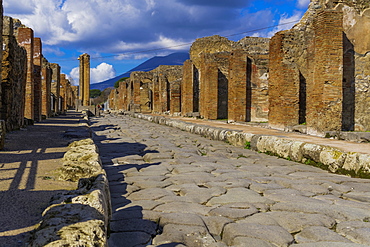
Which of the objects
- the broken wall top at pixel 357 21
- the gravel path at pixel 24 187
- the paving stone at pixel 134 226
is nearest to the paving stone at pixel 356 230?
the paving stone at pixel 134 226

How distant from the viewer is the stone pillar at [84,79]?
43312 mm

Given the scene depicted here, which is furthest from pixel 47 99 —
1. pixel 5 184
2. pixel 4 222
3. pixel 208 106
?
pixel 4 222

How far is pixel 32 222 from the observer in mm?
2021

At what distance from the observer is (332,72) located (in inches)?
288

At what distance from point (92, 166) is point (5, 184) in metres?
0.74

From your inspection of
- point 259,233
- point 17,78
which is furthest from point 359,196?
point 17,78

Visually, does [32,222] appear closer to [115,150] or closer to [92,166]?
[92,166]

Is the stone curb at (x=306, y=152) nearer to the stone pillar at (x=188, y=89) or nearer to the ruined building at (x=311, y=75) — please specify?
the ruined building at (x=311, y=75)

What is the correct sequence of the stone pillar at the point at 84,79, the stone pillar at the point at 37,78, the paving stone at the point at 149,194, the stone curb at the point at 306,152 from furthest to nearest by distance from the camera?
the stone pillar at the point at 84,79
the stone pillar at the point at 37,78
the stone curb at the point at 306,152
the paving stone at the point at 149,194

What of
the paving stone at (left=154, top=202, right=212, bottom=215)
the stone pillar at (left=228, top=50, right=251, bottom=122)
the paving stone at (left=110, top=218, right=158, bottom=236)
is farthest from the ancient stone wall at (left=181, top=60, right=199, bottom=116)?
the paving stone at (left=110, top=218, right=158, bottom=236)

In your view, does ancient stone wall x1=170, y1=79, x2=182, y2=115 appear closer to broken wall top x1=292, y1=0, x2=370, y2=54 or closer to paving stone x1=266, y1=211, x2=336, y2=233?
broken wall top x1=292, y1=0, x2=370, y2=54

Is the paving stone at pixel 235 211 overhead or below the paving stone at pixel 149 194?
overhead

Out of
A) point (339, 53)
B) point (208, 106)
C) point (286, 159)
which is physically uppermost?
point (339, 53)

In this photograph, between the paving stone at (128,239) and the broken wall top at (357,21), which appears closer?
the paving stone at (128,239)
